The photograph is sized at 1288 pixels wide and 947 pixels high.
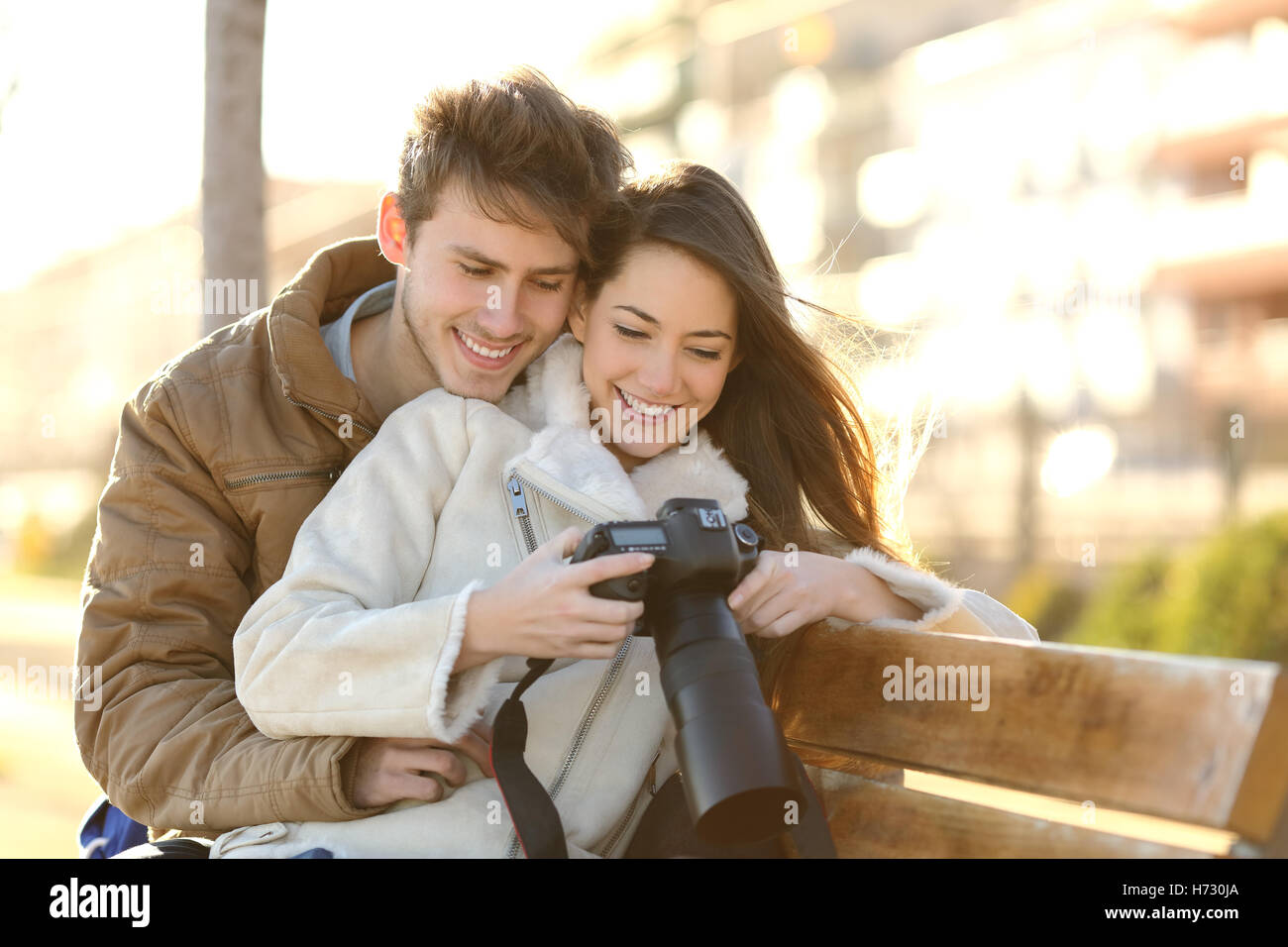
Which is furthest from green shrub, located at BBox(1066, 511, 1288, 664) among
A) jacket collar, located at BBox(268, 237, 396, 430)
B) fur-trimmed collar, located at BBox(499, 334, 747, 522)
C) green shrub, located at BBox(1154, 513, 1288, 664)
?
jacket collar, located at BBox(268, 237, 396, 430)

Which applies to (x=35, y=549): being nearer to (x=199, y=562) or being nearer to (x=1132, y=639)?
(x=1132, y=639)

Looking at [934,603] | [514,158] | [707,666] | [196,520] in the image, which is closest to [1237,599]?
[934,603]

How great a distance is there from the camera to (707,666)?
1.72 metres

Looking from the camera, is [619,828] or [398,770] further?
[619,828]

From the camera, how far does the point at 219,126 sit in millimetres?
3664

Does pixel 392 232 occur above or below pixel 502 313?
above

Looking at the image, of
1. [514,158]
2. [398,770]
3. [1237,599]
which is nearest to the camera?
[398,770]

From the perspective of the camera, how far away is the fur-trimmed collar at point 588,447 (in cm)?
239

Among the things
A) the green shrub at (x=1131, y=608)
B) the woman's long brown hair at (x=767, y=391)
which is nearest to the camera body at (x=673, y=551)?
the woman's long brown hair at (x=767, y=391)

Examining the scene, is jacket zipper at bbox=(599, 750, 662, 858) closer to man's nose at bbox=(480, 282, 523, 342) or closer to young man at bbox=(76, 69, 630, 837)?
young man at bbox=(76, 69, 630, 837)

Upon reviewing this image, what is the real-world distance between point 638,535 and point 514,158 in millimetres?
1019

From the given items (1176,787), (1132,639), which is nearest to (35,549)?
(1132,639)

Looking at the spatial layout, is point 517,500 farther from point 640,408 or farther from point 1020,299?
point 1020,299

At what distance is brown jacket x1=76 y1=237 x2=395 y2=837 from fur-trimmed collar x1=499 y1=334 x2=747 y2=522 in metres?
0.33
